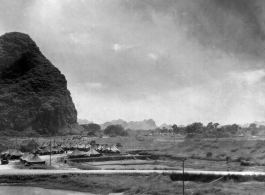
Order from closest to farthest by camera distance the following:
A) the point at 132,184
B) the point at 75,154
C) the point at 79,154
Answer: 1. the point at 132,184
2. the point at 75,154
3. the point at 79,154

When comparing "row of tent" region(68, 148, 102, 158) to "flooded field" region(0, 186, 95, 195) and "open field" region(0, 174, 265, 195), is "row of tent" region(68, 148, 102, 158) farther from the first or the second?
"flooded field" region(0, 186, 95, 195)

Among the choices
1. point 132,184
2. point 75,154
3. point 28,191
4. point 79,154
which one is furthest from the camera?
point 79,154

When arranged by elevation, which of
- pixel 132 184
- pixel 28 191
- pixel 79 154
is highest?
pixel 79 154

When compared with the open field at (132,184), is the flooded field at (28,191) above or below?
below

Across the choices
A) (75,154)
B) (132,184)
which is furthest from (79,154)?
(132,184)

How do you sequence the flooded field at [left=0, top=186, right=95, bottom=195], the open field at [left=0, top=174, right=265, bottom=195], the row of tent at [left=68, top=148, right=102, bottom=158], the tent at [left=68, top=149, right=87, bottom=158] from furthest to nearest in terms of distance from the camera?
the row of tent at [left=68, top=148, right=102, bottom=158] < the tent at [left=68, top=149, right=87, bottom=158] < the flooded field at [left=0, top=186, right=95, bottom=195] < the open field at [left=0, top=174, right=265, bottom=195]

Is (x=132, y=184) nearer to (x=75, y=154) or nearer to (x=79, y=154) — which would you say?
(x=75, y=154)

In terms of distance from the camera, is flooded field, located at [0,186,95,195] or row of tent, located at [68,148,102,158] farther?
row of tent, located at [68,148,102,158]

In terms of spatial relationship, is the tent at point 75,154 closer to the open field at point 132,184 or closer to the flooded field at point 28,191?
the open field at point 132,184

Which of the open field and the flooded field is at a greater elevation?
the open field

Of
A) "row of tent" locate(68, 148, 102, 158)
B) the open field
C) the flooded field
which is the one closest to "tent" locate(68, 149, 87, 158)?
"row of tent" locate(68, 148, 102, 158)

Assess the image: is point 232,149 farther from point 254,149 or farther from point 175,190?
point 175,190

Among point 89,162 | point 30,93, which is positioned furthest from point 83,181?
point 30,93

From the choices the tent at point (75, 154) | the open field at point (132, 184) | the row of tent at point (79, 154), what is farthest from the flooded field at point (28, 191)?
the row of tent at point (79, 154)
